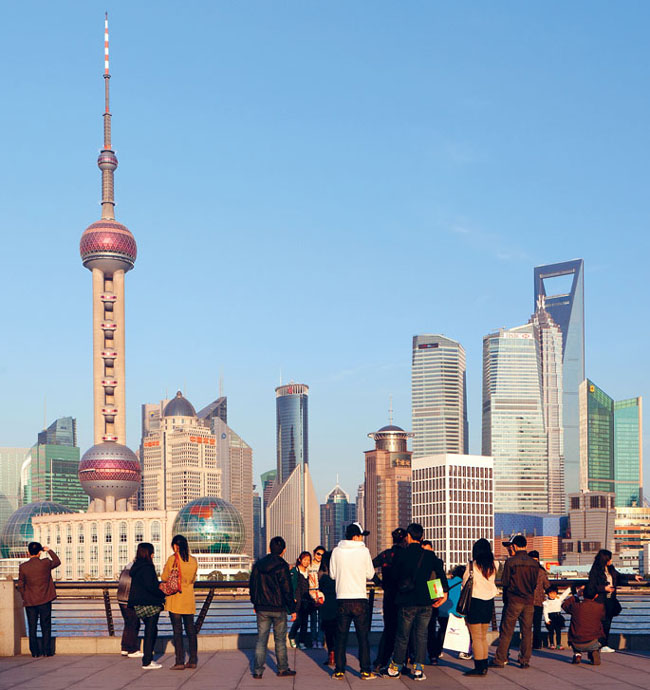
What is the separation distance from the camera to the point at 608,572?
64.3 feet

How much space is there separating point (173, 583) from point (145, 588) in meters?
0.71

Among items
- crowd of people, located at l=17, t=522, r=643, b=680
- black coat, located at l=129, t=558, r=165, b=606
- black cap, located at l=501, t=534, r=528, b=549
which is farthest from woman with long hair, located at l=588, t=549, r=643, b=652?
black coat, located at l=129, t=558, r=165, b=606

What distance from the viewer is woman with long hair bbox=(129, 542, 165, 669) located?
1881 cm

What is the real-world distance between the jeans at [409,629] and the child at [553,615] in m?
4.85

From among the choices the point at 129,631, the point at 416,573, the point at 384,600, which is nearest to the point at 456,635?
the point at 384,600

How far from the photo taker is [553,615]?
2147 centimetres

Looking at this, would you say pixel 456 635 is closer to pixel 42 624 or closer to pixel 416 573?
pixel 416 573

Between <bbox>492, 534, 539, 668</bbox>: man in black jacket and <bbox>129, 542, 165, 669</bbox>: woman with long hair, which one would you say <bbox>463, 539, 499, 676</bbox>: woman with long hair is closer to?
<bbox>492, 534, 539, 668</bbox>: man in black jacket

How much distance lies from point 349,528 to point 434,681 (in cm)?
266

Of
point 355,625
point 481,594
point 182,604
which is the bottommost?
point 355,625

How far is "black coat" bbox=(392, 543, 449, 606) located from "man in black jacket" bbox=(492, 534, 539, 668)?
147 cm

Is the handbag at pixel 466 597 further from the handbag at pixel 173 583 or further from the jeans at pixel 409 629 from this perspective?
the handbag at pixel 173 583

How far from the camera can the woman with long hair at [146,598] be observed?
1881 cm

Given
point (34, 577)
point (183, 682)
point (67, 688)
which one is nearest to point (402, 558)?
point (183, 682)
